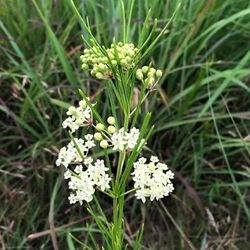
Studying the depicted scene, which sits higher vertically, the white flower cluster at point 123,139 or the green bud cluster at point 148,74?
the green bud cluster at point 148,74

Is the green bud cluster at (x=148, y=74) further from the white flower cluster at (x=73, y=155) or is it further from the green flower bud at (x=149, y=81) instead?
the white flower cluster at (x=73, y=155)

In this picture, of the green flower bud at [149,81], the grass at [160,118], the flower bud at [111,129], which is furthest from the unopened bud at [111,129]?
the grass at [160,118]

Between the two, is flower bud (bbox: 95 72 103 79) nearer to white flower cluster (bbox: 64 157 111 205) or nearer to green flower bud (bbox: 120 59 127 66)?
green flower bud (bbox: 120 59 127 66)

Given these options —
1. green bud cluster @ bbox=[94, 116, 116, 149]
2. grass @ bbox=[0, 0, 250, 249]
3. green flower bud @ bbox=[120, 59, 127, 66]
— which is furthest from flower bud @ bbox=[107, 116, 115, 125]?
grass @ bbox=[0, 0, 250, 249]

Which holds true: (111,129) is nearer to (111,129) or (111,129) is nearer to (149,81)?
(111,129)

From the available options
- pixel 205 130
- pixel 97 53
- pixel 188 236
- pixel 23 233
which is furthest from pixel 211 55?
pixel 97 53

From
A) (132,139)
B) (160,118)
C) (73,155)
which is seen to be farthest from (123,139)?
(160,118)
